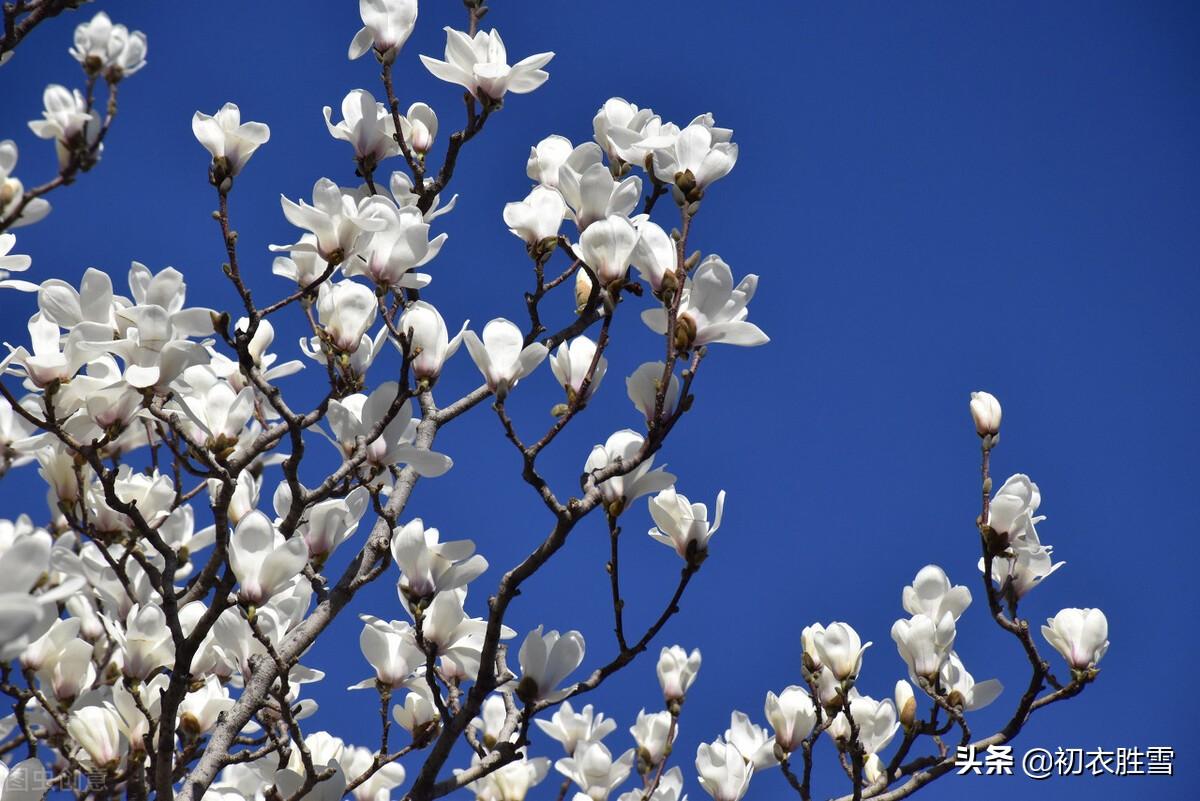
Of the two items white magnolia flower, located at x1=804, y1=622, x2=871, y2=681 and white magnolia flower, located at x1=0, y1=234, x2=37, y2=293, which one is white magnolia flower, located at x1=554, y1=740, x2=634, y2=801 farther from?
white magnolia flower, located at x1=0, y1=234, x2=37, y2=293

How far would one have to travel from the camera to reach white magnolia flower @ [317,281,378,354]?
2.46m

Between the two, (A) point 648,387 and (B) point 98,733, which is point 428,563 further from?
(B) point 98,733

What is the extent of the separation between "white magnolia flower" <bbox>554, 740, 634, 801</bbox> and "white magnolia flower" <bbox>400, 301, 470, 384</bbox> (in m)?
1.50

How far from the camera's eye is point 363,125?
300 cm

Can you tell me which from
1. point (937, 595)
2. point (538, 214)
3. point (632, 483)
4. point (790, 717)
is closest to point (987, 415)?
point (937, 595)

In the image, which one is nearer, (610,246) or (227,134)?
(610,246)

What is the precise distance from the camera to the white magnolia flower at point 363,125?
9.82 feet

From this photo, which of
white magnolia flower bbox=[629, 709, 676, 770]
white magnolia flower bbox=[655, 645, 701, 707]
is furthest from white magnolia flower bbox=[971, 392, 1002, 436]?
white magnolia flower bbox=[629, 709, 676, 770]

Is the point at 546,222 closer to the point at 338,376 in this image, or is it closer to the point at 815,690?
the point at 338,376

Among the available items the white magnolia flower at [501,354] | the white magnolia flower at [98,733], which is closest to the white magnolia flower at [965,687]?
the white magnolia flower at [501,354]

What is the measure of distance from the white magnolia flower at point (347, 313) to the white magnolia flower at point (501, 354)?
0.35 meters

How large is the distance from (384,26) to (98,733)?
1.80 metres

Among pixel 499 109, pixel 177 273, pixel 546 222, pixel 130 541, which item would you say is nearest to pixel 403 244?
pixel 546 222

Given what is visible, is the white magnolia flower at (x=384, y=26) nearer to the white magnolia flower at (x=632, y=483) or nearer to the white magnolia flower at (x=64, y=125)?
the white magnolia flower at (x=64, y=125)
